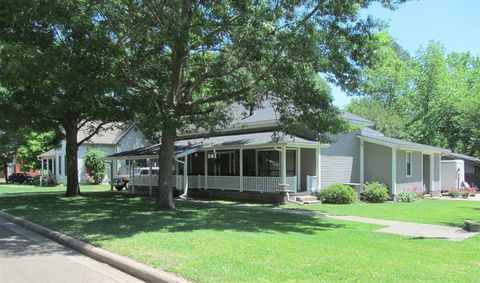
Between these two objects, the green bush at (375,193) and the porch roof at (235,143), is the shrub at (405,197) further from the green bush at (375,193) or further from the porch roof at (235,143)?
the porch roof at (235,143)

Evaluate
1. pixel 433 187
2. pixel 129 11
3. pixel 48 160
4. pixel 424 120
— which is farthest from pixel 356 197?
pixel 48 160

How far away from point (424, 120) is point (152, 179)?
97.7 feet

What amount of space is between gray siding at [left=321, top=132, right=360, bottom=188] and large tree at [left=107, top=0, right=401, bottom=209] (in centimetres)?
783

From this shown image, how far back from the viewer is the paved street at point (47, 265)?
774 cm

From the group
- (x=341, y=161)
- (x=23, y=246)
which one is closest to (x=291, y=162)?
(x=341, y=161)

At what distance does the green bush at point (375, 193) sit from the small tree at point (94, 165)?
87.8 feet

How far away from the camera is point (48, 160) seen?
5000cm

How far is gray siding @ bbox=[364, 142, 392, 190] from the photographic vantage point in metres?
26.4

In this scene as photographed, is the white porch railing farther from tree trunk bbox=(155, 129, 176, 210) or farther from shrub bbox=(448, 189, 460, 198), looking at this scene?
shrub bbox=(448, 189, 460, 198)

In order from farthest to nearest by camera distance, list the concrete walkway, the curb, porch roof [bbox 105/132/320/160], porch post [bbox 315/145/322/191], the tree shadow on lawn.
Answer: porch post [bbox 315/145/322/191] < porch roof [bbox 105/132/320/160] < the concrete walkway < the tree shadow on lawn < the curb

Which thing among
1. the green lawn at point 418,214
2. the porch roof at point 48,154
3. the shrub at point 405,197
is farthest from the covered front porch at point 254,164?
the porch roof at point 48,154

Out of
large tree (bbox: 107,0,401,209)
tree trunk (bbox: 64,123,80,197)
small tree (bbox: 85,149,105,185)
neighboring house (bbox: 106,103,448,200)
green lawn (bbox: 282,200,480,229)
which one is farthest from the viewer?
small tree (bbox: 85,149,105,185)

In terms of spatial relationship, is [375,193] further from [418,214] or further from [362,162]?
[418,214]

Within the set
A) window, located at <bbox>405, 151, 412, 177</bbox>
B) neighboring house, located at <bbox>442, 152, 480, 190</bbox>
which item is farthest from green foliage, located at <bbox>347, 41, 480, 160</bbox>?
window, located at <bbox>405, 151, 412, 177</bbox>
